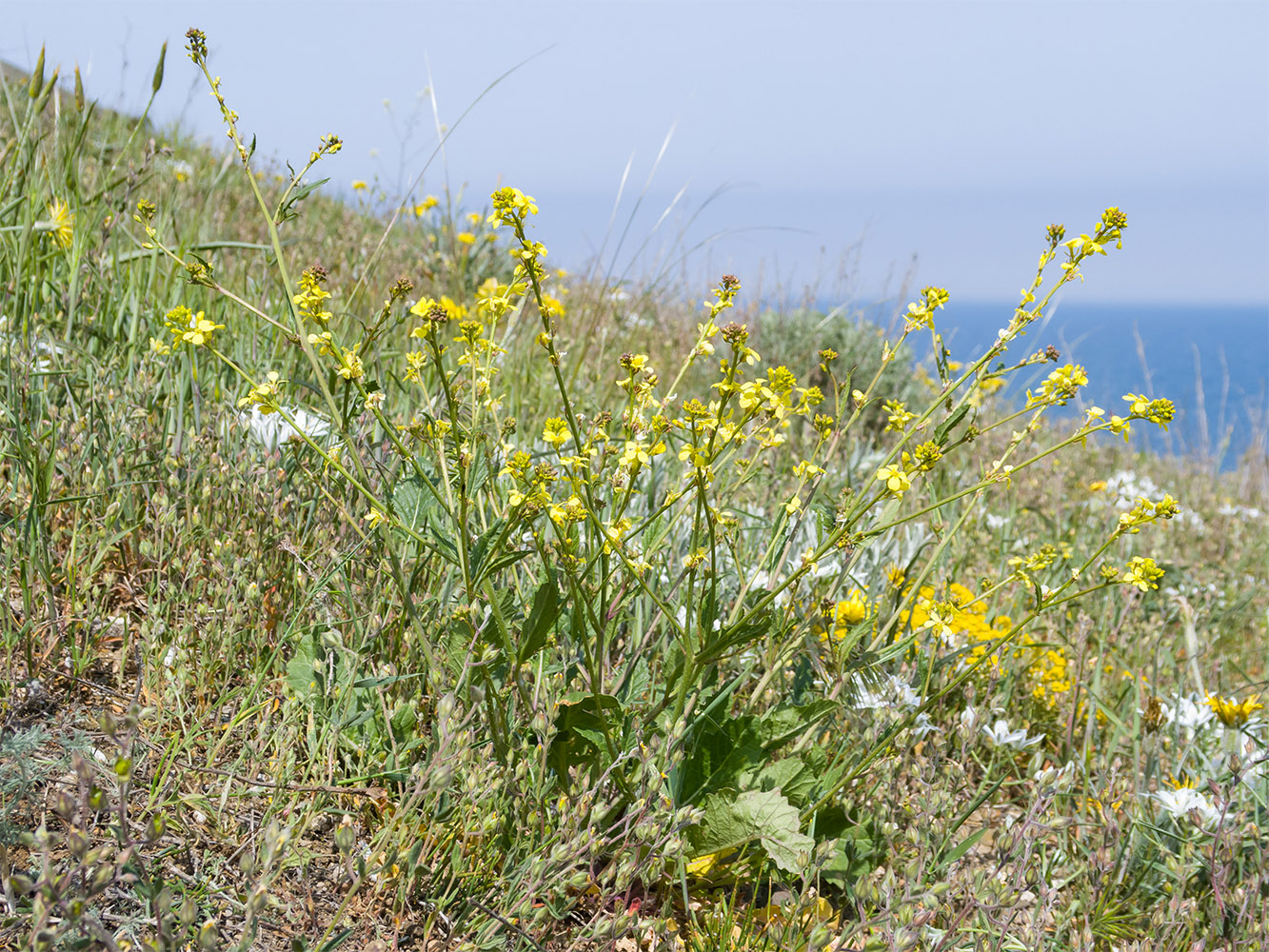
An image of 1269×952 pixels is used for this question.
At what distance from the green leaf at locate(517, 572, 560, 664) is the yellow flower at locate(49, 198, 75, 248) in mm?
1752

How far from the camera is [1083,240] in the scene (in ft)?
4.41

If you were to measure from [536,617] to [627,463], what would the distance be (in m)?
0.26

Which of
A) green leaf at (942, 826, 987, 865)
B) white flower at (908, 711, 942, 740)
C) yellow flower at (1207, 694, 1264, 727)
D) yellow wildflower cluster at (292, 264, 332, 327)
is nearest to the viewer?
yellow wildflower cluster at (292, 264, 332, 327)

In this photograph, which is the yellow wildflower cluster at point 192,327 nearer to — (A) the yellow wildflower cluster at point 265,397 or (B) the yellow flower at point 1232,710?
(A) the yellow wildflower cluster at point 265,397

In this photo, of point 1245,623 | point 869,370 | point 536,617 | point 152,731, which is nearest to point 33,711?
point 152,731

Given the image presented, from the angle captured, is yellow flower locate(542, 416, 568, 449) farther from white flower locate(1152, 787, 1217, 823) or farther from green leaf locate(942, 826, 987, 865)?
white flower locate(1152, 787, 1217, 823)

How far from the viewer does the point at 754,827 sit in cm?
135

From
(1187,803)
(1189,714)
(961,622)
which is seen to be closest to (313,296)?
(961,622)

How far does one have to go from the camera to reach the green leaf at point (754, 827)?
1.31 meters

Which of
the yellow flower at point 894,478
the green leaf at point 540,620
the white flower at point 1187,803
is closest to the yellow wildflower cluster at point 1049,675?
the white flower at point 1187,803

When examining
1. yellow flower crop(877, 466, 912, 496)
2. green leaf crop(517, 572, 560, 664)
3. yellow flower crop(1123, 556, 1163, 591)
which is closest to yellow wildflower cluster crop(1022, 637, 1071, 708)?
yellow flower crop(1123, 556, 1163, 591)

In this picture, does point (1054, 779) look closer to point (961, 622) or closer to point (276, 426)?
point (961, 622)

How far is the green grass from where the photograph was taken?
116 cm

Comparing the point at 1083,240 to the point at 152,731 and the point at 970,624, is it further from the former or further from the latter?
the point at 152,731
